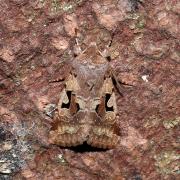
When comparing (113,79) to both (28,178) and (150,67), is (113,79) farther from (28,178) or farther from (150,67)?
(28,178)

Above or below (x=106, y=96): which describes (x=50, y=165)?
below

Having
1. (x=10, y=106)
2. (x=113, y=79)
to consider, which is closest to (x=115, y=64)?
(x=113, y=79)

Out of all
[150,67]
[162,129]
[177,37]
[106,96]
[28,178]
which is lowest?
[28,178]
